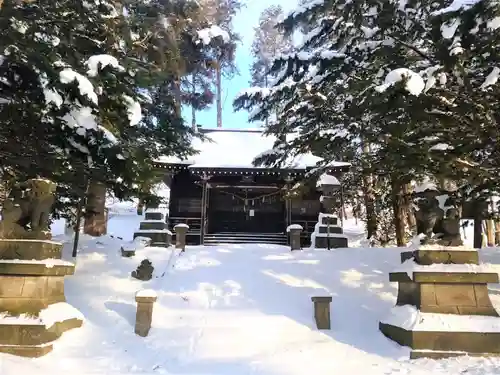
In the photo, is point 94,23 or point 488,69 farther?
point 94,23

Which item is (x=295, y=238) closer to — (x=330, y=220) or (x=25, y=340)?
(x=330, y=220)

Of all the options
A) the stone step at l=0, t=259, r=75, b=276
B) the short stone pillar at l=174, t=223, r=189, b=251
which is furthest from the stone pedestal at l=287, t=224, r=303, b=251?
the stone step at l=0, t=259, r=75, b=276

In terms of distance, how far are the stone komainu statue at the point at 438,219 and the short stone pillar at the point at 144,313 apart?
476 centimetres

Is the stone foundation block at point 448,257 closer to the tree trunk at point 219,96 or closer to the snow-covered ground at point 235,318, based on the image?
the snow-covered ground at point 235,318

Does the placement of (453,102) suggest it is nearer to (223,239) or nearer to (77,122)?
(77,122)

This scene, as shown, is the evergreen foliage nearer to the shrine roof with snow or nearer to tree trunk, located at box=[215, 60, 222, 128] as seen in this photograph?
the shrine roof with snow

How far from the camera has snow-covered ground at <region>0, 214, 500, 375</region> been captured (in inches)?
222

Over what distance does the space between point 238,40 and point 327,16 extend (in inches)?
577

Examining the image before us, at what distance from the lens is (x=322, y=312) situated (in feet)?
23.9

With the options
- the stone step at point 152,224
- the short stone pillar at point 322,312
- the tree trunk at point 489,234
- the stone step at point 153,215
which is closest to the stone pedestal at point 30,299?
the short stone pillar at point 322,312

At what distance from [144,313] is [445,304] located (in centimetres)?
490

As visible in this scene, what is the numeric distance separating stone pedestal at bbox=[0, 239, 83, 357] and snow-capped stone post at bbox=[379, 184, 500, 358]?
5.26 metres

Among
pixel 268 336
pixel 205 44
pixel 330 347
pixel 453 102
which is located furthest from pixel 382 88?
pixel 205 44

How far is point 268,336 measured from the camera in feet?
22.7
